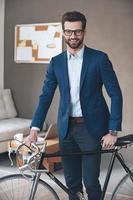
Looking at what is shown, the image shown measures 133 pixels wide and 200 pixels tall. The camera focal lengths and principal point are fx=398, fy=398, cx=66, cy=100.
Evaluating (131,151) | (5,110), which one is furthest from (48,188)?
(5,110)

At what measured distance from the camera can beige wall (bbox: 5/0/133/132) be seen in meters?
4.86

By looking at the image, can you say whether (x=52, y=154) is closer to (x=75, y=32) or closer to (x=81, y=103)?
(x=81, y=103)

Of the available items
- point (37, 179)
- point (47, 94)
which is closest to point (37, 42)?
point (47, 94)

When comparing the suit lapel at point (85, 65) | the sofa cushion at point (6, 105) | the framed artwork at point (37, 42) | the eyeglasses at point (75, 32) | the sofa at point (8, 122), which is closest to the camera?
the eyeglasses at point (75, 32)

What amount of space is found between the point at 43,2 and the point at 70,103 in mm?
3457

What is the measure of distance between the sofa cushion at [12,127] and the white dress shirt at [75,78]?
2.52m

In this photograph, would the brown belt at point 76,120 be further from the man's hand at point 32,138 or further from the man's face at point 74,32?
the man's face at point 74,32

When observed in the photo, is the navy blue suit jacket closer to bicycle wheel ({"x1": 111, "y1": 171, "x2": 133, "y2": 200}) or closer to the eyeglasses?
the eyeglasses

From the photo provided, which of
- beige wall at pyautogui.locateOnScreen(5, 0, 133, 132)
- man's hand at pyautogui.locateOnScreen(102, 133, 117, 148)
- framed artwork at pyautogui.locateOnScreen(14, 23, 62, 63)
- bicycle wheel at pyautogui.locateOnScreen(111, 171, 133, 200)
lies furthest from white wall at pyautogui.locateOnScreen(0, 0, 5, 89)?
man's hand at pyautogui.locateOnScreen(102, 133, 117, 148)

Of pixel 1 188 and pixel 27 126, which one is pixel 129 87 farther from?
pixel 1 188

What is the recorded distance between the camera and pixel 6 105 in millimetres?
5691

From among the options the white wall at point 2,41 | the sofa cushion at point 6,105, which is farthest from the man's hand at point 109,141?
the white wall at point 2,41

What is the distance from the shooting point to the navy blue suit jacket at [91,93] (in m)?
2.28

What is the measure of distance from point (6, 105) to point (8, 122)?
17.9 inches
